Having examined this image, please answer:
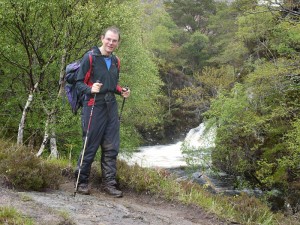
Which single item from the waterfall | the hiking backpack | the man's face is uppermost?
the man's face

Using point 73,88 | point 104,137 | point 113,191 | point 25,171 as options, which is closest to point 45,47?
point 73,88

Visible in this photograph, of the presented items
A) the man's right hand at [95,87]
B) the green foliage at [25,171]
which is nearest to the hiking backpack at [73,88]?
the man's right hand at [95,87]

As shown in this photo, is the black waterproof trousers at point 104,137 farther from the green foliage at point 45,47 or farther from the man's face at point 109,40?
the green foliage at point 45,47

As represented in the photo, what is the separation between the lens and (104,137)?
18.0 ft

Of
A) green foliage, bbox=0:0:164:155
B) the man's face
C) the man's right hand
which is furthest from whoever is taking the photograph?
green foliage, bbox=0:0:164:155

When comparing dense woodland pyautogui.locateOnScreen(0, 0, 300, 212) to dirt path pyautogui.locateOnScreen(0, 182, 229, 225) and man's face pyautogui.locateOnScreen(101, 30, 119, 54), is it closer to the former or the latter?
man's face pyautogui.locateOnScreen(101, 30, 119, 54)

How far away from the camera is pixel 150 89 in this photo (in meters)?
18.8

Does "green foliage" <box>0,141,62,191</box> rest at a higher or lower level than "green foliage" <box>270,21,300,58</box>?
lower

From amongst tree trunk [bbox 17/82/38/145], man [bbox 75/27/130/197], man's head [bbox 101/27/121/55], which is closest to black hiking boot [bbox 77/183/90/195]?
man [bbox 75/27/130/197]

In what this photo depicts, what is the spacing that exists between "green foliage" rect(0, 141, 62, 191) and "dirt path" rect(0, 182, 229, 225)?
18 cm

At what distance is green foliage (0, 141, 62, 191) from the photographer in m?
4.95

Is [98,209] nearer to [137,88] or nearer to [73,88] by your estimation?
[73,88]

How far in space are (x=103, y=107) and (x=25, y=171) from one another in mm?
1404

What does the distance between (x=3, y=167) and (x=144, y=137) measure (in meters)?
30.6
